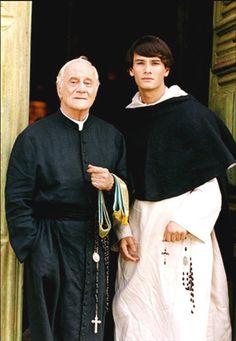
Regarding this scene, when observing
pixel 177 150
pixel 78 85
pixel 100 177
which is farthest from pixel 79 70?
pixel 177 150

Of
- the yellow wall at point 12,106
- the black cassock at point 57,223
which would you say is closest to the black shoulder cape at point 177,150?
the black cassock at point 57,223

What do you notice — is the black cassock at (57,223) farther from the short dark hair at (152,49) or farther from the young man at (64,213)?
the short dark hair at (152,49)

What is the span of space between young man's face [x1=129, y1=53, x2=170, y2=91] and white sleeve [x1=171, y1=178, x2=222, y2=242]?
26.4 inches

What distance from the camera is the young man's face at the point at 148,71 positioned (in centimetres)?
365

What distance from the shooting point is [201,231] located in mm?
3561

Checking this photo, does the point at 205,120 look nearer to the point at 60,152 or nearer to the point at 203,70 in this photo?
the point at 60,152

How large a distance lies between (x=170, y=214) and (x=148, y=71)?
0.85m

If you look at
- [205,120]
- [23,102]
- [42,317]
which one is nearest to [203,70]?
[205,120]

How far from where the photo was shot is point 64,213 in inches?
134

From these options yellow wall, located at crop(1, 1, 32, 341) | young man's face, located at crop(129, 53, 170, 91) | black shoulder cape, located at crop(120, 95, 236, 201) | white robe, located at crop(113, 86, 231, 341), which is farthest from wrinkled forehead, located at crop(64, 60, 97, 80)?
white robe, located at crop(113, 86, 231, 341)

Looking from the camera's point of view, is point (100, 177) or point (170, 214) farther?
point (170, 214)

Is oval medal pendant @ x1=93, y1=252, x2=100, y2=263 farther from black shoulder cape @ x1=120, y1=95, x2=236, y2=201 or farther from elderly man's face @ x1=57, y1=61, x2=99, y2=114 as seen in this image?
elderly man's face @ x1=57, y1=61, x2=99, y2=114

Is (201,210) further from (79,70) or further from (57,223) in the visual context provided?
(79,70)

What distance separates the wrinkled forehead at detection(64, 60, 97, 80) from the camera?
11.3 feet
